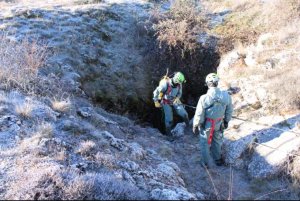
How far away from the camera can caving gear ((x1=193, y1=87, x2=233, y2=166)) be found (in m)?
7.02

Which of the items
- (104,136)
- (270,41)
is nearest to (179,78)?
(104,136)

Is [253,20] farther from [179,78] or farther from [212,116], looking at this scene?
[212,116]

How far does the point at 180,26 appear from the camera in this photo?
11609 millimetres

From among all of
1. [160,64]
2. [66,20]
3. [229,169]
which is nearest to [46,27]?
[66,20]

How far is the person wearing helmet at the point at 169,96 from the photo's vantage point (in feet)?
30.7

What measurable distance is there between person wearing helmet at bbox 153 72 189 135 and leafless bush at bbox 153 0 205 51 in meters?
2.49

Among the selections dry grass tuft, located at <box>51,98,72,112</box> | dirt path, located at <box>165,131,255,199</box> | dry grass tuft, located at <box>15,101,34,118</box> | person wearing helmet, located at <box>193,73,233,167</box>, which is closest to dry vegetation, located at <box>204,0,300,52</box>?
dirt path, located at <box>165,131,255,199</box>

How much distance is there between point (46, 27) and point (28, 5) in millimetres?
1958

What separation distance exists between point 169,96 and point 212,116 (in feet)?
8.58

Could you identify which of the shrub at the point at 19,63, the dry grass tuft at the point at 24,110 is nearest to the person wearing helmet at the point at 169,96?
the shrub at the point at 19,63

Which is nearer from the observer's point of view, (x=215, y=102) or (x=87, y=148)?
(x=87, y=148)

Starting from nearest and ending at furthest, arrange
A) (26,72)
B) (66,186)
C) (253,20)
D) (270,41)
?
(66,186), (26,72), (270,41), (253,20)

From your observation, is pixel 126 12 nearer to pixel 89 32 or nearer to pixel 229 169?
pixel 89 32

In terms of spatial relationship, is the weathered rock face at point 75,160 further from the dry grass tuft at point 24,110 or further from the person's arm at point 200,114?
the person's arm at point 200,114
